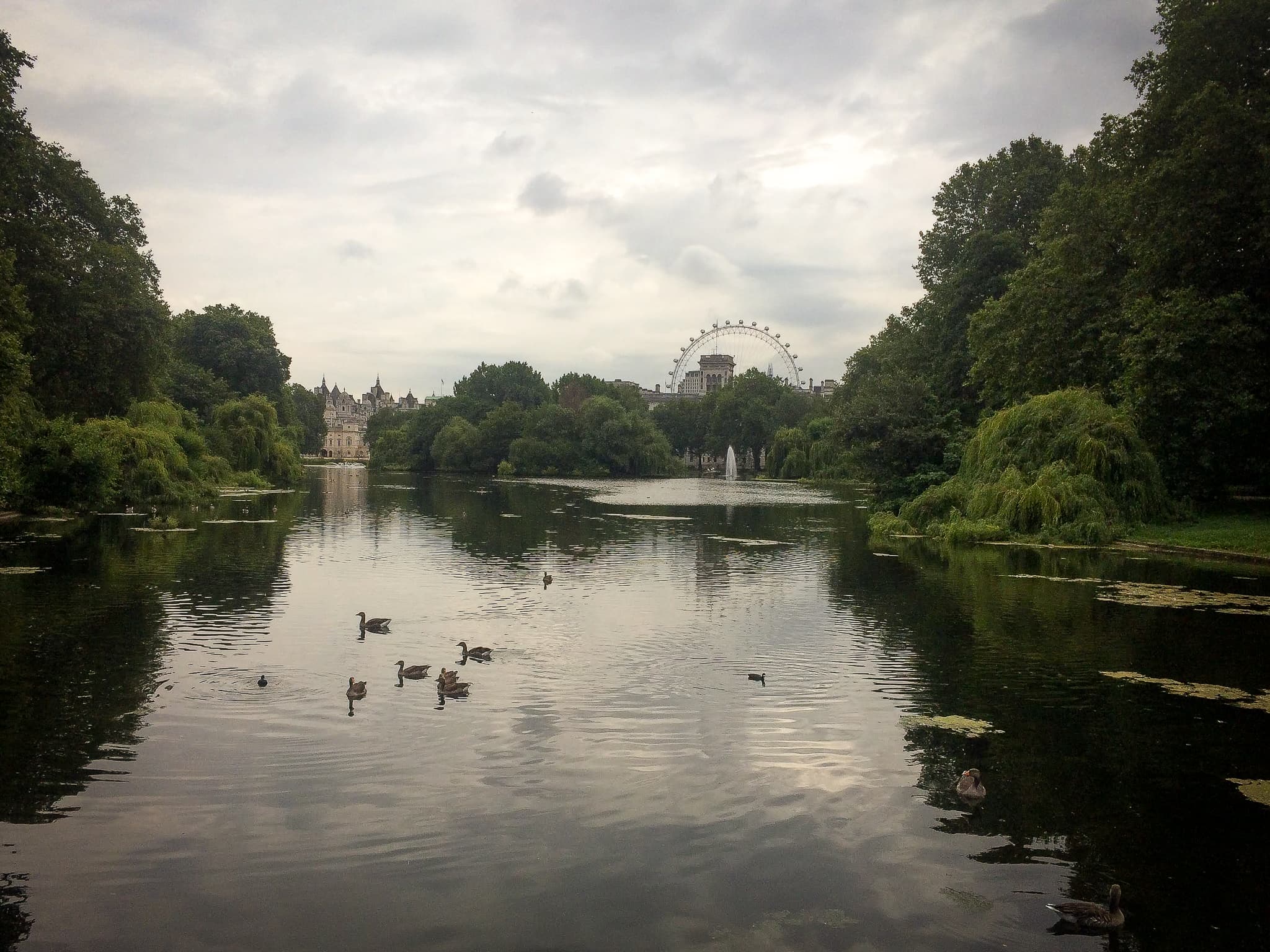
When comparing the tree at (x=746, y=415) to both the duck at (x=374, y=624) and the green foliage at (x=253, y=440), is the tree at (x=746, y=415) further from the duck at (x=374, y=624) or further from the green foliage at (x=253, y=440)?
the duck at (x=374, y=624)

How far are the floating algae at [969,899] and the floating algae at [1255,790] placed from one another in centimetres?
443

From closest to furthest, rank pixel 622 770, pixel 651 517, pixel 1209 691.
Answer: pixel 622 770 → pixel 1209 691 → pixel 651 517

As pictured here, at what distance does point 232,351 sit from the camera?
4176 inches

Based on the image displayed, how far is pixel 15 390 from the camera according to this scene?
30984 mm

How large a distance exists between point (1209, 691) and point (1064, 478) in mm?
24957

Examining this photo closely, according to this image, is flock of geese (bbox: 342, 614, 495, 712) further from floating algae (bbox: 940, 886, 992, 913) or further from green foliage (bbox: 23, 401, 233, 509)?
green foliage (bbox: 23, 401, 233, 509)

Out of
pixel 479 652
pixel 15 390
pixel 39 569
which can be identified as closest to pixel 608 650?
pixel 479 652

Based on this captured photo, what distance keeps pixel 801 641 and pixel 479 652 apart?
6610 millimetres

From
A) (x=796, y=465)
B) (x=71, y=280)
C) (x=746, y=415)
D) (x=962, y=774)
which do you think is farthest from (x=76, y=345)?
(x=746, y=415)

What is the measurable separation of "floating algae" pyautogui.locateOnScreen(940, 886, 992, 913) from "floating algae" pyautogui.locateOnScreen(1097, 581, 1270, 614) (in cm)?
1708

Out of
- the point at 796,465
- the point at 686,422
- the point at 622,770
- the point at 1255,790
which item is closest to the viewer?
the point at 1255,790

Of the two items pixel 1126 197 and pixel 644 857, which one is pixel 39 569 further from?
pixel 1126 197

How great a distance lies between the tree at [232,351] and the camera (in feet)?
347

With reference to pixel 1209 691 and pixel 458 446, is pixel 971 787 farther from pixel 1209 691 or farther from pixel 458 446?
pixel 458 446
